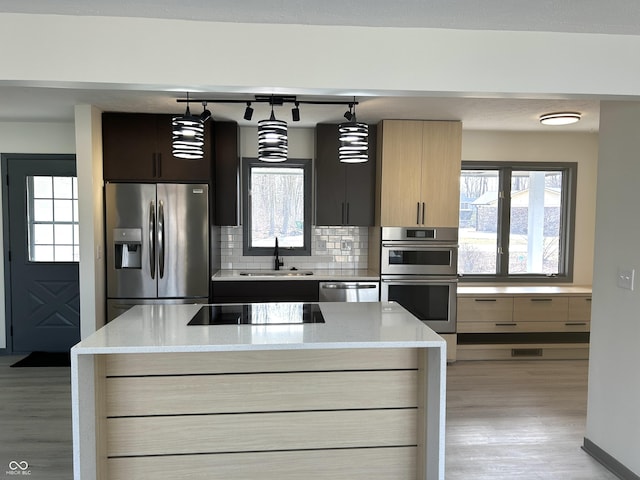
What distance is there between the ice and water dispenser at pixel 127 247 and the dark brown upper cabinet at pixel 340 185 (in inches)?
69.9

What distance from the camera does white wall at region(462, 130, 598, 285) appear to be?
539 cm

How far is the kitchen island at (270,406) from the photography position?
2541 millimetres

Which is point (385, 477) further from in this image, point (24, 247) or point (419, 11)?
point (24, 247)

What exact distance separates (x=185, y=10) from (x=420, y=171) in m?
3.04

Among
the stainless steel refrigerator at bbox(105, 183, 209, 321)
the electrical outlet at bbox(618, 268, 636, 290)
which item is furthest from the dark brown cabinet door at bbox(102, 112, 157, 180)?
the electrical outlet at bbox(618, 268, 636, 290)

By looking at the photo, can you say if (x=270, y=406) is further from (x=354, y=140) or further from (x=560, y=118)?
(x=560, y=118)

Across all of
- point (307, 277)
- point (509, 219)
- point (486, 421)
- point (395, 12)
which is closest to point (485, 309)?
point (509, 219)

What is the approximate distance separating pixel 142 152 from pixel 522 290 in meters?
4.16

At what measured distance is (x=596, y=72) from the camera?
2389 millimetres

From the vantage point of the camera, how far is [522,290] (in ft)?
16.9

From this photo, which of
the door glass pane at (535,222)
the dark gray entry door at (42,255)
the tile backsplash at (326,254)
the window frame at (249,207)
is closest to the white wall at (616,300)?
the door glass pane at (535,222)

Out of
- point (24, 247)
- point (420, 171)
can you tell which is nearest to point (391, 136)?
point (420, 171)

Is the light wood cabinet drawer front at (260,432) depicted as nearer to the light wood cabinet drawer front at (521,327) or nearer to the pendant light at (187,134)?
the pendant light at (187,134)

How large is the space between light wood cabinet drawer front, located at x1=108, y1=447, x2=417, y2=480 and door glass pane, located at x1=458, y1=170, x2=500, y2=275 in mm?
3201
